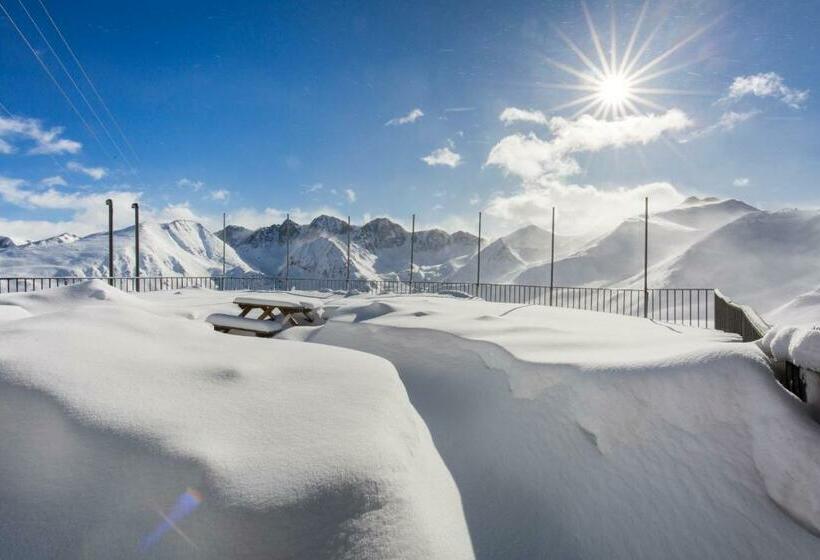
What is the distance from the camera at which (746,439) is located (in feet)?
6.13

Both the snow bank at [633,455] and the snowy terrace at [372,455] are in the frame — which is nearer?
the snowy terrace at [372,455]

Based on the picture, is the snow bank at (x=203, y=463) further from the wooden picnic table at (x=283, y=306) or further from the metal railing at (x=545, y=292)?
the metal railing at (x=545, y=292)

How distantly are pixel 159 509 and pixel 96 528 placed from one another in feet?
0.73

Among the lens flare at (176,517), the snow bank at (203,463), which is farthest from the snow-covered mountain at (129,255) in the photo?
the lens flare at (176,517)

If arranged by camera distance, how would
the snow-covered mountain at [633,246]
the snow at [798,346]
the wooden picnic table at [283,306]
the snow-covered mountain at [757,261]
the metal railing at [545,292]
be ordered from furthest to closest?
the snow-covered mountain at [633,246] < the snow-covered mountain at [757,261] < the metal railing at [545,292] < the wooden picnic table at [283,306] < the snow at [798,346]

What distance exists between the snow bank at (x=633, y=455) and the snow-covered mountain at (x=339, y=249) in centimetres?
11301

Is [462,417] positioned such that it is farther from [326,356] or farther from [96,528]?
[96,528]

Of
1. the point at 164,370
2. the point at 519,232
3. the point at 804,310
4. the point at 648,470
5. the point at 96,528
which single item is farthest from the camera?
the point at 519,232

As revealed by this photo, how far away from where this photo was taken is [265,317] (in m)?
7.21

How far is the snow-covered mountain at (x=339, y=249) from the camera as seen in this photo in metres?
124

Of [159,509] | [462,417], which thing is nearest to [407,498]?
[159,509]

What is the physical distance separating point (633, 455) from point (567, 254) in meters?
47.3

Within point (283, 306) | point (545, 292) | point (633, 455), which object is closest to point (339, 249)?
point (545, 292)

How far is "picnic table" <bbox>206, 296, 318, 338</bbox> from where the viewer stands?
5.82 metres
